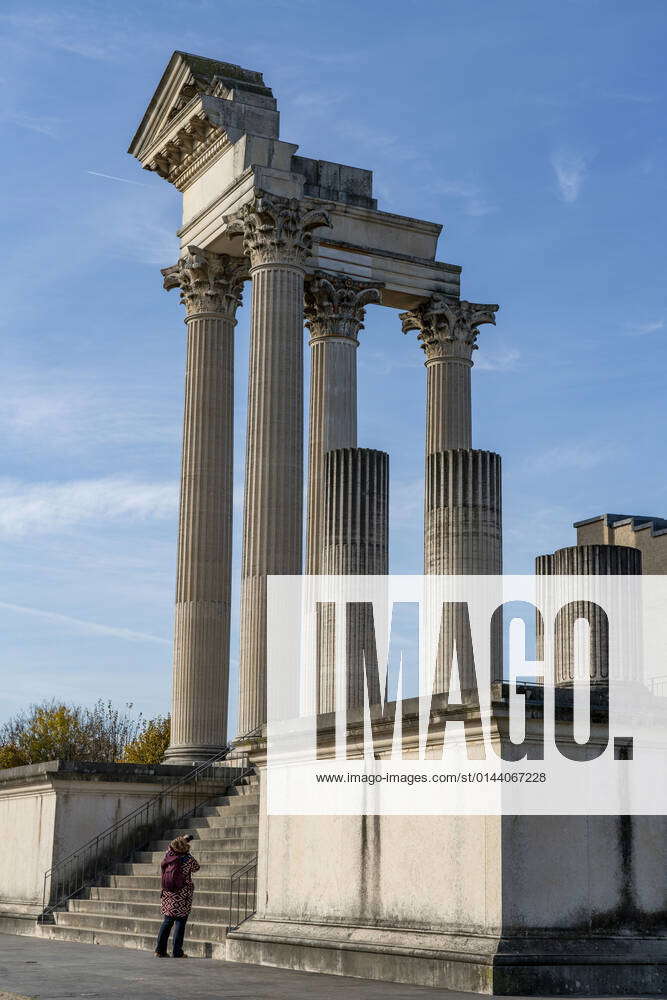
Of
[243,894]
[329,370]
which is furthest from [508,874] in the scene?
[329,370]

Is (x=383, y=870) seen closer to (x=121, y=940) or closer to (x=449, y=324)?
(x=121, y=940)

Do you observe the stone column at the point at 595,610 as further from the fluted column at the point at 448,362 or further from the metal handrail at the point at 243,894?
the fluted column at the point at 448,362

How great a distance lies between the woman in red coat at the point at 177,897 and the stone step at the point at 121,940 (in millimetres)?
492

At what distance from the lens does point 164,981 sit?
60.8 feet

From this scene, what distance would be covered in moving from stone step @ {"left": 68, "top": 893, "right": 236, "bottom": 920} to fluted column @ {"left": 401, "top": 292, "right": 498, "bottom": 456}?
17.8m

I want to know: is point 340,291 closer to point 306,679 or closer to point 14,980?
point 306,679

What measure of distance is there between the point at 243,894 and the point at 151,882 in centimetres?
495

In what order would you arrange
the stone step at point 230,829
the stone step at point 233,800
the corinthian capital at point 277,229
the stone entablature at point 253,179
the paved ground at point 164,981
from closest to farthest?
1. the paved ground at point 164,981
2. the stone step at point 230,829
3. the stone step at point 233,800
4. the corinthian capital at point 277,229
5. the stone entablature at point 253,179

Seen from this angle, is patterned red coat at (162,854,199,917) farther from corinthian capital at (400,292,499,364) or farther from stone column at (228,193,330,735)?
corinthian capital at (400,292,499,364)

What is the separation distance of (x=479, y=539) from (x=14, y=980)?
14264 mm

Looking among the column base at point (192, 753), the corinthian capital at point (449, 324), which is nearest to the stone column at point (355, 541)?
the column base at point (192, 753)

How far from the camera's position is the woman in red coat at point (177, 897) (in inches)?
888

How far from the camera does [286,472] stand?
120 feet

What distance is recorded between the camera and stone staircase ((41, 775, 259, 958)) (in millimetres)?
25047
